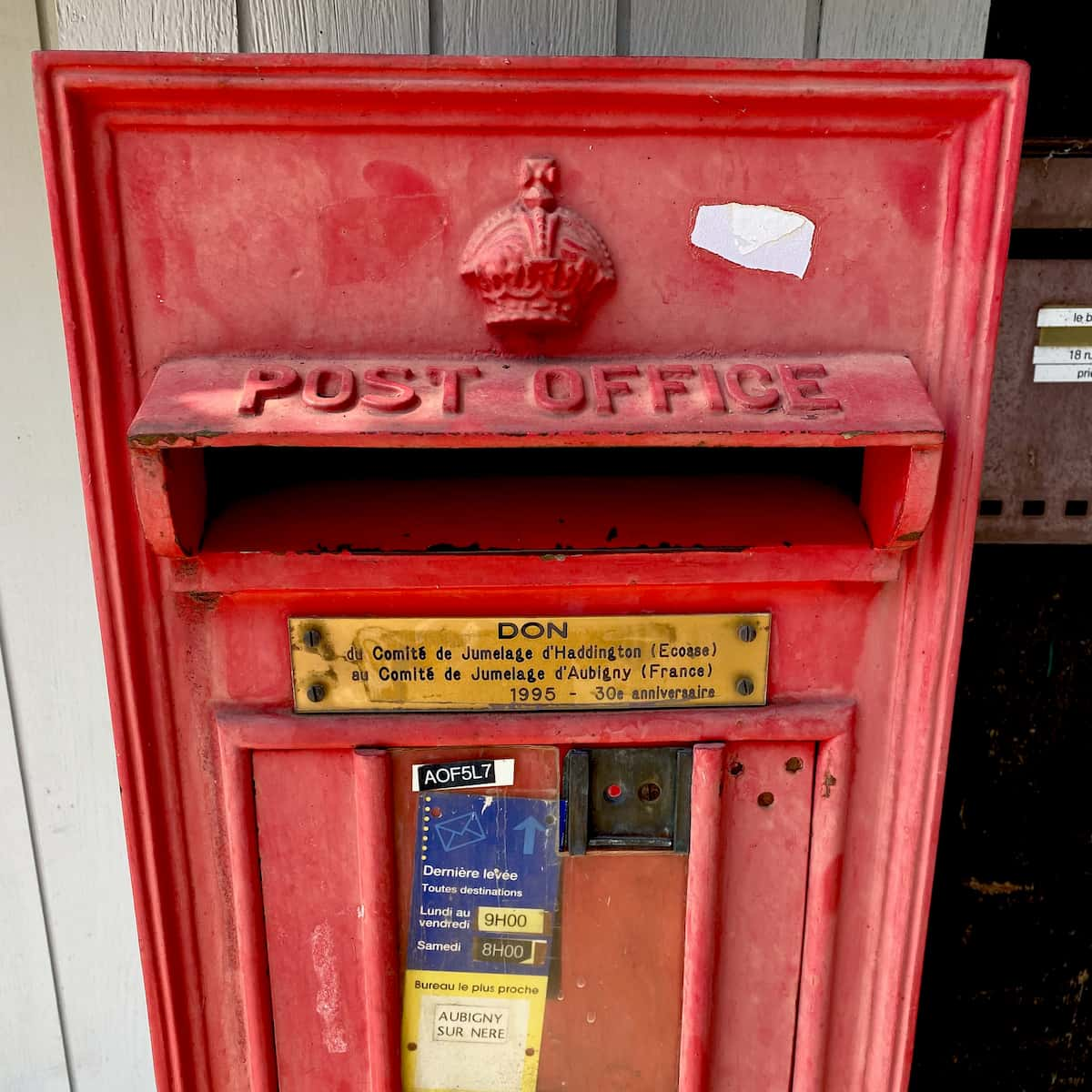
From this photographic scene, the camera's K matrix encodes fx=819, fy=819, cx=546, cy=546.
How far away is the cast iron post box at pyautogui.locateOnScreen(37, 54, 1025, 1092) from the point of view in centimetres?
89

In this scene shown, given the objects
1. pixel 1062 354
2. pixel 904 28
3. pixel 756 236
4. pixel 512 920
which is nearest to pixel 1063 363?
pixel 1062 354

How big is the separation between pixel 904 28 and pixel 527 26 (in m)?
0.61

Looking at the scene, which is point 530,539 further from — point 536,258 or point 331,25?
point 331,25

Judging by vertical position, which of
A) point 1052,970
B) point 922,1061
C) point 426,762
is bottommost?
point 922,1061

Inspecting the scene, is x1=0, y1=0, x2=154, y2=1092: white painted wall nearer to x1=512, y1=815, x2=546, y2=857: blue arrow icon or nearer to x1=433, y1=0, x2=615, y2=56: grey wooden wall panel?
x1=433, y1=0, x2=615, y2=56: grey wooden wall panel

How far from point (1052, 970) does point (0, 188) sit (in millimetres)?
2479

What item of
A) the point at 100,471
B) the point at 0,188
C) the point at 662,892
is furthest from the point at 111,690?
the point at 0,188

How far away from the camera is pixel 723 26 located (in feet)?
4.37

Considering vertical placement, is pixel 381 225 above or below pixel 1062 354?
above

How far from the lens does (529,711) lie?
105 centimetres

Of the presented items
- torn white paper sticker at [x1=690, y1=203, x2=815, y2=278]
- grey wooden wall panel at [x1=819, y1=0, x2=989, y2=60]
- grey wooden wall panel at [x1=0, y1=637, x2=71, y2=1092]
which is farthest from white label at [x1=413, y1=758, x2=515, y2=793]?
grey wooden wall panel at [x1=819, y1=0, x2=989, y2=60]

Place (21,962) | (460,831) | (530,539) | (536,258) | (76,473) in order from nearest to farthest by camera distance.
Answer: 1. (536,258)
2. (530,539)
3. (460,831)
4. (76,473)
5. (21,962)

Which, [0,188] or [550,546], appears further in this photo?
[0,188]

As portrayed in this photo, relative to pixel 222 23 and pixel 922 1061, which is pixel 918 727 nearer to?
pixel 922 1061
